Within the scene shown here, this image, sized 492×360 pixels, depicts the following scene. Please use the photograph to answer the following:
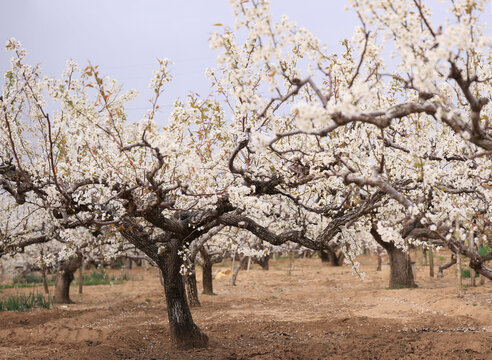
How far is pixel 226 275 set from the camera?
32.3 meters

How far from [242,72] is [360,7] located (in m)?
1.62

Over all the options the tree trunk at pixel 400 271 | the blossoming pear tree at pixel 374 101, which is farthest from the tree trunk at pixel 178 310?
the tree trunk at pixel 400 271

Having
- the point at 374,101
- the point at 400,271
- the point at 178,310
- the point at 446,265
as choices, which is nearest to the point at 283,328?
the point at 178,310

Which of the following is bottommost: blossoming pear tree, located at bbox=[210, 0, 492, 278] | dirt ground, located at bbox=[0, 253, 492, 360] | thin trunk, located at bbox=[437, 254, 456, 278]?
dirt ground, located at bbox=[0, 253, 492, 360]

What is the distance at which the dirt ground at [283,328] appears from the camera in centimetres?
907

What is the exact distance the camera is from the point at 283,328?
11.6 m

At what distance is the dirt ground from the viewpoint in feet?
29.8

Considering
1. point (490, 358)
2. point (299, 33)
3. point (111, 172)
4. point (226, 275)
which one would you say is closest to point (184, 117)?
point (111, 172)

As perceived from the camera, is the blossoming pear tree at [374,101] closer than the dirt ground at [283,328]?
Yes

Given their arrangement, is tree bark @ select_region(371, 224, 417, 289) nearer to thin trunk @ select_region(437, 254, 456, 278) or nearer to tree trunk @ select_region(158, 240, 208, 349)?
thin trunk @ select_region(437, 254, 456, 278)

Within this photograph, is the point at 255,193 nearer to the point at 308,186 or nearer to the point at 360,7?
the point at 308,186

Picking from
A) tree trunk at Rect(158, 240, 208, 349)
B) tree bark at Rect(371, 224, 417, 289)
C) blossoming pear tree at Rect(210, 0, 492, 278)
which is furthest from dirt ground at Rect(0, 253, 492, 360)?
blossoming pear tree at Rect(210, 0, 492, 278)

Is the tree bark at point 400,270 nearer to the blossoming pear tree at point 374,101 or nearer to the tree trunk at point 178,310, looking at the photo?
the blossoming pear tree at point 374,101

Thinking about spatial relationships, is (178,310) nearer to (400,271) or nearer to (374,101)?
(374,101)
